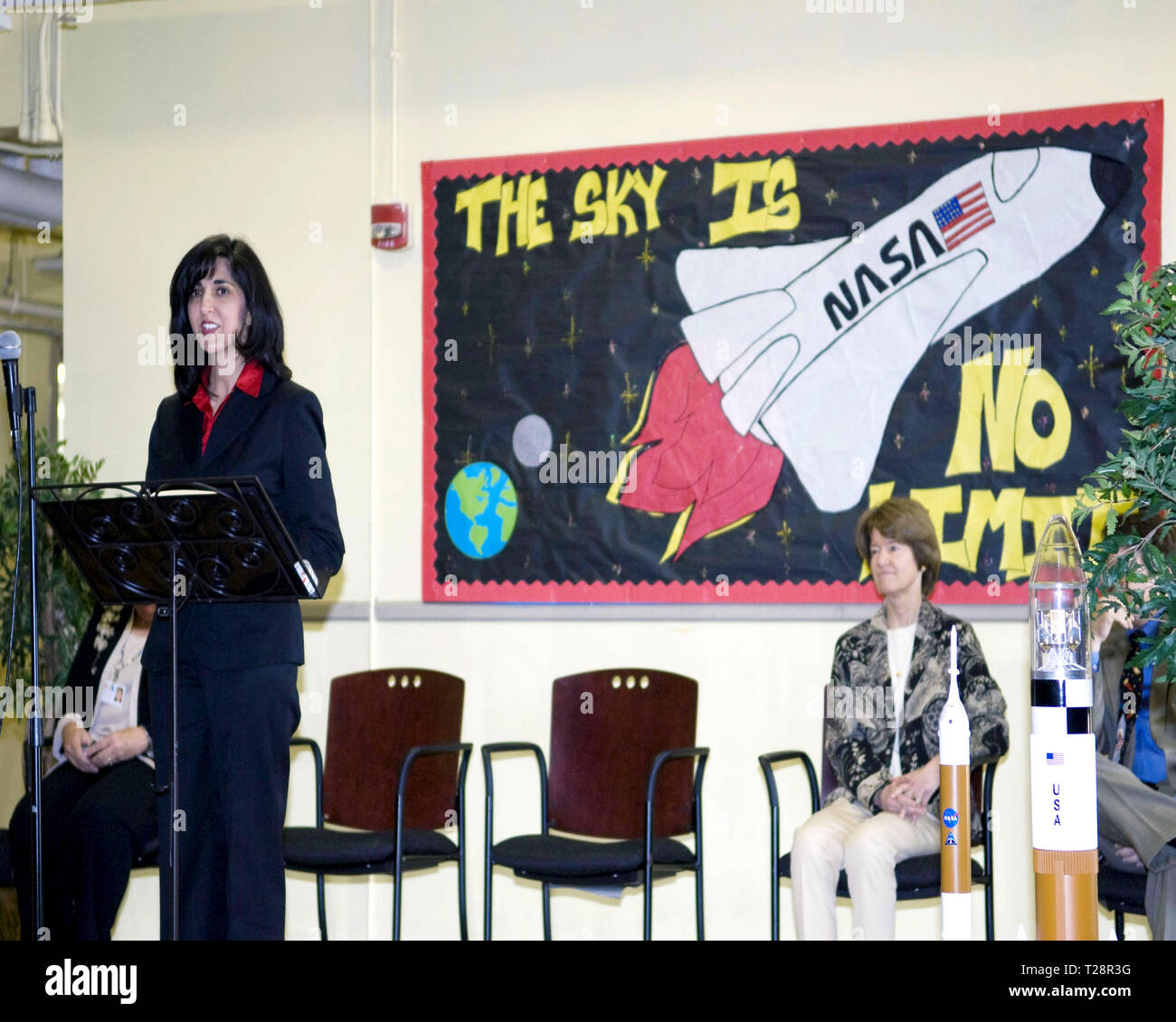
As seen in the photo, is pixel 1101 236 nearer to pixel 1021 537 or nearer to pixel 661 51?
pixel 1021 537

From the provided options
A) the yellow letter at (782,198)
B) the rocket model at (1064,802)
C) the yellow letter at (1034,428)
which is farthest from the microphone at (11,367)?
the yellow letter at (1034,428)

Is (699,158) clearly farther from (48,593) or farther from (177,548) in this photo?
(48,593)

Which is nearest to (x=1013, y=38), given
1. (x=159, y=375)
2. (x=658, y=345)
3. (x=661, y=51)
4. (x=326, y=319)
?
(x=661, y=51)

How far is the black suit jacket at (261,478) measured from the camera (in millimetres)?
2592

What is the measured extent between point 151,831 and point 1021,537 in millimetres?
2687

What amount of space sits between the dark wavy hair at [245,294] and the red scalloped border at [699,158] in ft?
5.85

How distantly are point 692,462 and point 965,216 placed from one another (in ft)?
3.75

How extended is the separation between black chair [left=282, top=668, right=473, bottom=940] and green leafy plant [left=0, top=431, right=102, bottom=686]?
1.01m

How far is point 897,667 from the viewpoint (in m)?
3.69

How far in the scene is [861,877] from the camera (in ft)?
10.9

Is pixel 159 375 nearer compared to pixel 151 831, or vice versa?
pixel 151 831

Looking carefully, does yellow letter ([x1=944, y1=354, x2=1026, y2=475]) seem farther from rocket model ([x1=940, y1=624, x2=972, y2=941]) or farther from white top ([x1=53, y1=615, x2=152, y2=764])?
rocket model ([x1=940, y1=624, x2=972, y2=941])

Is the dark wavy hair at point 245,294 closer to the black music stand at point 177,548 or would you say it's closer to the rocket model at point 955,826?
the black music stand at point 177,548

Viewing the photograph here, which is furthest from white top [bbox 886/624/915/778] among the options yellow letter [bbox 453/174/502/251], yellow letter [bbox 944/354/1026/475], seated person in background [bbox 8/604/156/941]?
seated person in background [bbox 8/604/156/941]
